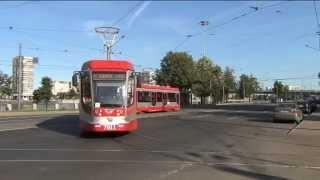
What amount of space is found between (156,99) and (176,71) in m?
49.5

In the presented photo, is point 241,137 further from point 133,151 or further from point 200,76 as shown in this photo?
point 200,76

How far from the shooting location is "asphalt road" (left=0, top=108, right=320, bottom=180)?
13500 mm

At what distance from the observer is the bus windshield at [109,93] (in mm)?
24188

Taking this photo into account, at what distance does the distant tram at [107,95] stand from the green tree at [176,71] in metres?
85.1

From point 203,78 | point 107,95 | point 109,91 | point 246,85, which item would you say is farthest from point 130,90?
point 246,85

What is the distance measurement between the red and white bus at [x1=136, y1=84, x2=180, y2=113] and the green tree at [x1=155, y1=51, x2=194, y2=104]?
39136mm

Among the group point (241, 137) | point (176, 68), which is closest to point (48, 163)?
point (241, 137)

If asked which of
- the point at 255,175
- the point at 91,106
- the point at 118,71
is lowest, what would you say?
the point at 255,175

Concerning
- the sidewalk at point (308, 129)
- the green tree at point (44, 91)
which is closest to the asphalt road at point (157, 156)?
the sidewalk at point (308, 129)

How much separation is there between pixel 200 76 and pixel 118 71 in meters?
94.5

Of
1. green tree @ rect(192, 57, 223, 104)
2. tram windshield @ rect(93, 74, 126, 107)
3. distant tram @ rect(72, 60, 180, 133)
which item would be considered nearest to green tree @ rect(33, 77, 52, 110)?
green tree @ rect(192, 57, 223, 104)

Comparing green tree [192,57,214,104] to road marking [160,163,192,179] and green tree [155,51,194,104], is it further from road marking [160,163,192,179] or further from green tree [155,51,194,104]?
road marking [160,163,192,179]

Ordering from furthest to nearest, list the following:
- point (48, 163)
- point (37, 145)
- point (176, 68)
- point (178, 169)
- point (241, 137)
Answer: point (176, 68) → point (241, 137) → point (37, 145) → point (48, 163) → point (178, 169)

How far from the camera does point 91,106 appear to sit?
24.2m
